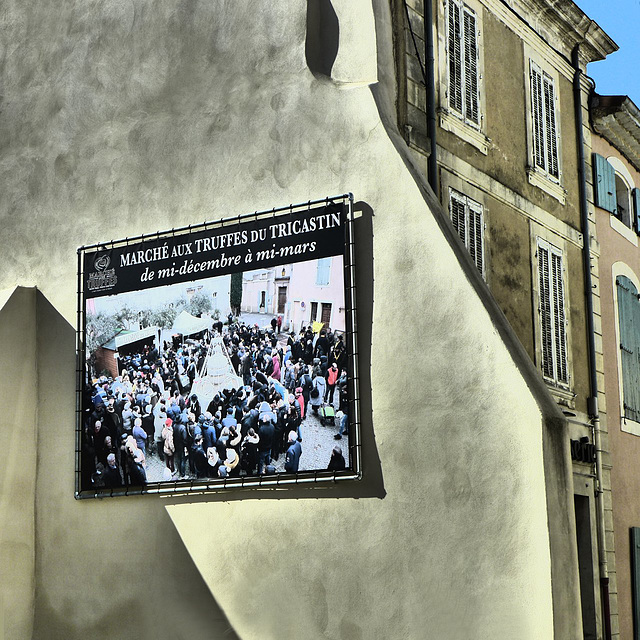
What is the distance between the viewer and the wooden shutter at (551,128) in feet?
47.5

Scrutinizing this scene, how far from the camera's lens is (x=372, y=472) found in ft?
30.5

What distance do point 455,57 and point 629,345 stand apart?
5769mm

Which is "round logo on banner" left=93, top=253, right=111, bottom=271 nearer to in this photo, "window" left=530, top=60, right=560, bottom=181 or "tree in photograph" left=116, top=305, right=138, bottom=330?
"tree in photograph" left=116, top=305, right=138, bottom=330

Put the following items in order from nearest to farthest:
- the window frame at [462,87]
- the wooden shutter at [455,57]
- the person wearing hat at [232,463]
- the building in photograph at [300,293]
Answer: the building in photograph at [300,293], the person wearing hat at [232,463], the window frame at [462,87], the wooden shutter at [455,57]

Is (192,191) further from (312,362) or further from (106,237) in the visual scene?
(312,362)

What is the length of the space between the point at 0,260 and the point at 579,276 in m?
7.26

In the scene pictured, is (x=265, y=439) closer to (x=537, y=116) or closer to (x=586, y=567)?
(x=586, y=567)

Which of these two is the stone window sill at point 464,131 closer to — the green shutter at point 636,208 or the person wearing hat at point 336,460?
the person wearing hat at point 336,460

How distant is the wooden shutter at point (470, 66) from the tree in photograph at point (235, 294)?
3795 mm

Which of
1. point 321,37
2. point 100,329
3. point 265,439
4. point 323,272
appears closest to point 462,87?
point 321,37

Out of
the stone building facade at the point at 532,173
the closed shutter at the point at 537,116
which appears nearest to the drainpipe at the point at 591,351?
the stone building facade at the point at 532,173

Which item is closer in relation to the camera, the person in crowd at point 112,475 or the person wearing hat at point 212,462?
the person wearing hat at point 212,462

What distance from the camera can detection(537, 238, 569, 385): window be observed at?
13672mm

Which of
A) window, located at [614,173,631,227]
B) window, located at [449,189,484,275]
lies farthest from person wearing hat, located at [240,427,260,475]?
window, located at [614,173,631,227]
